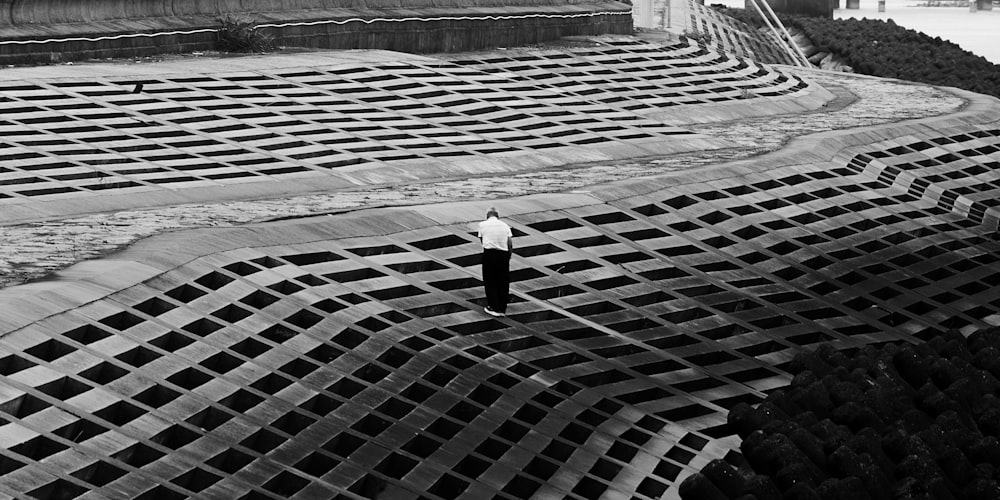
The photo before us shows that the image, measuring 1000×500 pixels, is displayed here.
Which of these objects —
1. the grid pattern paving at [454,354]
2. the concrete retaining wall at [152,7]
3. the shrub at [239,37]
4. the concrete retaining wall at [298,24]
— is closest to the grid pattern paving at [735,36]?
the concrete retaining wall at [298,24]

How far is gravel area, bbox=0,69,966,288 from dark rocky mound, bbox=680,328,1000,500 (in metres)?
6.49

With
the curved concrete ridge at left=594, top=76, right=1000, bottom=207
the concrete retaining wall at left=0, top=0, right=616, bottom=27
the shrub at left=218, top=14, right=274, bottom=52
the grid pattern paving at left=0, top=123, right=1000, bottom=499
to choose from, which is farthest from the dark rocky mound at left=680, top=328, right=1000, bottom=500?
the concrete retaining wall at left=0, top=0, right=616, bottom=27

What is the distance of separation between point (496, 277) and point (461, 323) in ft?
2.52

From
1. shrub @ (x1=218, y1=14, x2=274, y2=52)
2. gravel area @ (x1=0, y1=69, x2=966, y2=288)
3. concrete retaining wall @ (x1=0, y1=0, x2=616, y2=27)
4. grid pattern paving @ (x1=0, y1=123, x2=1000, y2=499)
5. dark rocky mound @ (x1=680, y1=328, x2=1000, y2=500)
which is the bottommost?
dark rocky mound @ (x1=680, y1=328, x2=1000, y2=500)

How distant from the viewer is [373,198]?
81.3 ft

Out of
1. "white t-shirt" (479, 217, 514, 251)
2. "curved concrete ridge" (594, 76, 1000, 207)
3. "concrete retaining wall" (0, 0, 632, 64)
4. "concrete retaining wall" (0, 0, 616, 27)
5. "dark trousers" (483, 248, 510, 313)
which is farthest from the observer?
"concrete retaining wall" (0, 0, 616, 27)

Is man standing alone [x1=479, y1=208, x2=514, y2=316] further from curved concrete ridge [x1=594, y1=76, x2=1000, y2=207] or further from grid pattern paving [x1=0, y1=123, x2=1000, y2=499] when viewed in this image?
curved concrete ridge [x1=594, y1=76, x2=1000, y2=207]

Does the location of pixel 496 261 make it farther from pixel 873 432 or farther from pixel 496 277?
pixel 873 432

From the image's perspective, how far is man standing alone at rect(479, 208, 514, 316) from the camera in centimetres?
2016

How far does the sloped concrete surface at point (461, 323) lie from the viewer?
52.1 ft

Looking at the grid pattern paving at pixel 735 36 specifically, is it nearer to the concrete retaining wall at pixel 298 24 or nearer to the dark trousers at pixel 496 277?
the concrete retaining wall at pixel 298 24

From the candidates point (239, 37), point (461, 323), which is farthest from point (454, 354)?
point (239, 37)

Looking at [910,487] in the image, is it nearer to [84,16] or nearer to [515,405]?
[515,405]

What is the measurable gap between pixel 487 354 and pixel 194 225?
4.67 m
